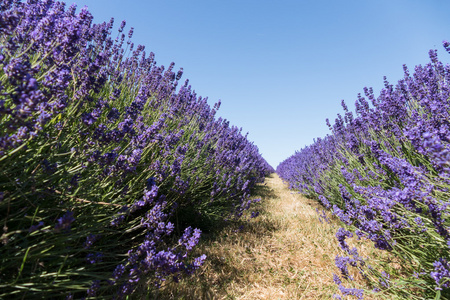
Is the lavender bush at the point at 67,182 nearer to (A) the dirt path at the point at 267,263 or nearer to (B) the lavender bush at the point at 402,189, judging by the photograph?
(A) the dirt path at the point at 267,263

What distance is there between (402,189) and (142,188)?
2.67 m

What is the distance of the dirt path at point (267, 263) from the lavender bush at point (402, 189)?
11.5 inches

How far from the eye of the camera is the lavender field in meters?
1.26

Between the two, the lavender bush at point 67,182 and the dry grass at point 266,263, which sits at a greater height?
the lavender bush at point 67,182

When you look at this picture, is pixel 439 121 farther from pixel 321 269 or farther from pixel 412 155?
pixel 321 269

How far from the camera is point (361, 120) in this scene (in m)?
4.09

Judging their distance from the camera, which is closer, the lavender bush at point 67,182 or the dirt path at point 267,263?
the lavender bush at point 67,182

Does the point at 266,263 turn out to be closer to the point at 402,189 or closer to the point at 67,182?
the point at 402,189

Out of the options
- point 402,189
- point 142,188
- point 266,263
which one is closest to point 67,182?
point 142,188

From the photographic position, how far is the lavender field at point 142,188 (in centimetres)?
126

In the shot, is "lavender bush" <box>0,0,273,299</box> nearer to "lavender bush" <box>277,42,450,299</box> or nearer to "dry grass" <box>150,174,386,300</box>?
"dry grass" <box>150,174,386,300</box>

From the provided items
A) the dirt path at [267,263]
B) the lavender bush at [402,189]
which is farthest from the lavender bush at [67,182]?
the lavender bush at [402,189]

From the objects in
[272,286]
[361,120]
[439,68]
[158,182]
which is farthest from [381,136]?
[158,182]

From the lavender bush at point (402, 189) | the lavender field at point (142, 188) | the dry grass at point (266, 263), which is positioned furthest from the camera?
the dry grass at point (266, 263)
